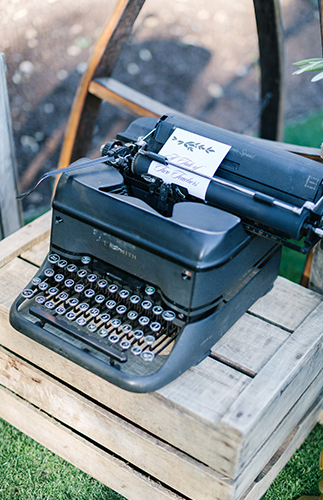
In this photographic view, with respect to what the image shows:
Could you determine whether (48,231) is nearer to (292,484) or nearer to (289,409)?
(289,409)

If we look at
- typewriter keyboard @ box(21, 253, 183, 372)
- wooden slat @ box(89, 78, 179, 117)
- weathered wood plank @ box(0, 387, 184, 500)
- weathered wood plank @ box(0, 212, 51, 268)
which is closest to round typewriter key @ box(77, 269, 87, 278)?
typewriter keyboard @ box(21, 253, 183, 372)

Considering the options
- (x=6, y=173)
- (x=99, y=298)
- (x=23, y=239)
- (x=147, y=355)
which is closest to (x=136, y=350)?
(x=147, y=355)

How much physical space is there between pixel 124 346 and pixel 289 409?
0.66 m

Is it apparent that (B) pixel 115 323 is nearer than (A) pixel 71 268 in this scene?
Yes

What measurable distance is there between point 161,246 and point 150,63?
3759mm

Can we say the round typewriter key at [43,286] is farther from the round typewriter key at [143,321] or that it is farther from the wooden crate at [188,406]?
the round typewriter key at [143,321]

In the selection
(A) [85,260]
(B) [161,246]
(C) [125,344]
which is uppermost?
(B) [161,246]

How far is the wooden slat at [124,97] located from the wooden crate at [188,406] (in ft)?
2.54

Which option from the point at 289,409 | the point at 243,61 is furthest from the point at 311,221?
the point at 243,61

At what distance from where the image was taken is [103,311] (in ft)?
5.51

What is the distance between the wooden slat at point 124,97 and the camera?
2.38 meters

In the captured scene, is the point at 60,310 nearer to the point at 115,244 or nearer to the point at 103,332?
the point at 103,332

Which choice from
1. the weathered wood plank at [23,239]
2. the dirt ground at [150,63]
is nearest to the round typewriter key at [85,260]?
the weathered wood plank at [23,239]

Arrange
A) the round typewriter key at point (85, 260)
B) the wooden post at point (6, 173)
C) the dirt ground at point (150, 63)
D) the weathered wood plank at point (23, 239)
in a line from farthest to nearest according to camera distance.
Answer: the dirt ground at point (150, 63), the wooden post at point (6, 173), the weathered wood plank at point (23, 239), the round typewriter key at point (85, 260)
